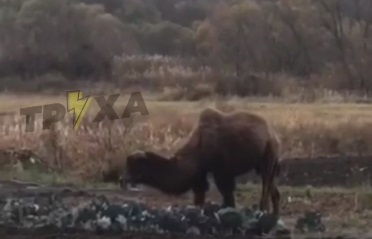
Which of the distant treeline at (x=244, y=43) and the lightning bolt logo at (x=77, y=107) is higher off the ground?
the distant treeline at (x=244, y=43)

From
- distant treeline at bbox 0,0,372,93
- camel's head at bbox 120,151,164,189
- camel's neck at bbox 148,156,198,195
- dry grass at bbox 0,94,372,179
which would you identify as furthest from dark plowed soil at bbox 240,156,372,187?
distant treeline at bbox 0,0,372,93

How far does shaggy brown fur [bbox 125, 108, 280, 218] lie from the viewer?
13094 mm

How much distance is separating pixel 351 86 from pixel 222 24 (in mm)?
12883

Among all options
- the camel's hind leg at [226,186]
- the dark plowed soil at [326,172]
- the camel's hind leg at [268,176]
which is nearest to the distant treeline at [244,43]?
the dark plowed soil at [326,172]

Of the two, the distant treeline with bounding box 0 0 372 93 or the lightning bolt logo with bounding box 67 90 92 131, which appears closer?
the lightning bolt logo with bounding box 67 90 92 131

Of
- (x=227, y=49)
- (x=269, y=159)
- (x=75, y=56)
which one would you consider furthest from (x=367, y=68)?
(x=269, y=159)

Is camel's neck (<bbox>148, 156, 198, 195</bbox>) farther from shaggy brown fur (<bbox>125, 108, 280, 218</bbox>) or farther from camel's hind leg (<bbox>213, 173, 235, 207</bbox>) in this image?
camel's hind leg (<bbox>213, 173, 235, 207</bbox>)

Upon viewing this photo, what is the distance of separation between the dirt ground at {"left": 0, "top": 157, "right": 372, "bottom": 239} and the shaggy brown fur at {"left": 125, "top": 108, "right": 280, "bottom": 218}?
704 millimetres

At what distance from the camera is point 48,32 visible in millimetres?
58719

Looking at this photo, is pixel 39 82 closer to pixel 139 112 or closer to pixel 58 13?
pixel 58 13

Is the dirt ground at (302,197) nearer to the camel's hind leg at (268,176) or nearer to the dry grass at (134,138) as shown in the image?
the camel's hind leg at (268,176)

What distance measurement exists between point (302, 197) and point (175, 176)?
4.02 meters

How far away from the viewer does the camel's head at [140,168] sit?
12984mm

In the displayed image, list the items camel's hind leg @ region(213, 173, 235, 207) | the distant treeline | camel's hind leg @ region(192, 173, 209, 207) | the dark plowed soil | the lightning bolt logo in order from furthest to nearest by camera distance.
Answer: the distant treeline → the lightning bolt logo → the dark plowed soil → camel's hind leg @ region(192, 173, 209, 207) → camel's hind leg @ region(213, 173, 235, 207)
